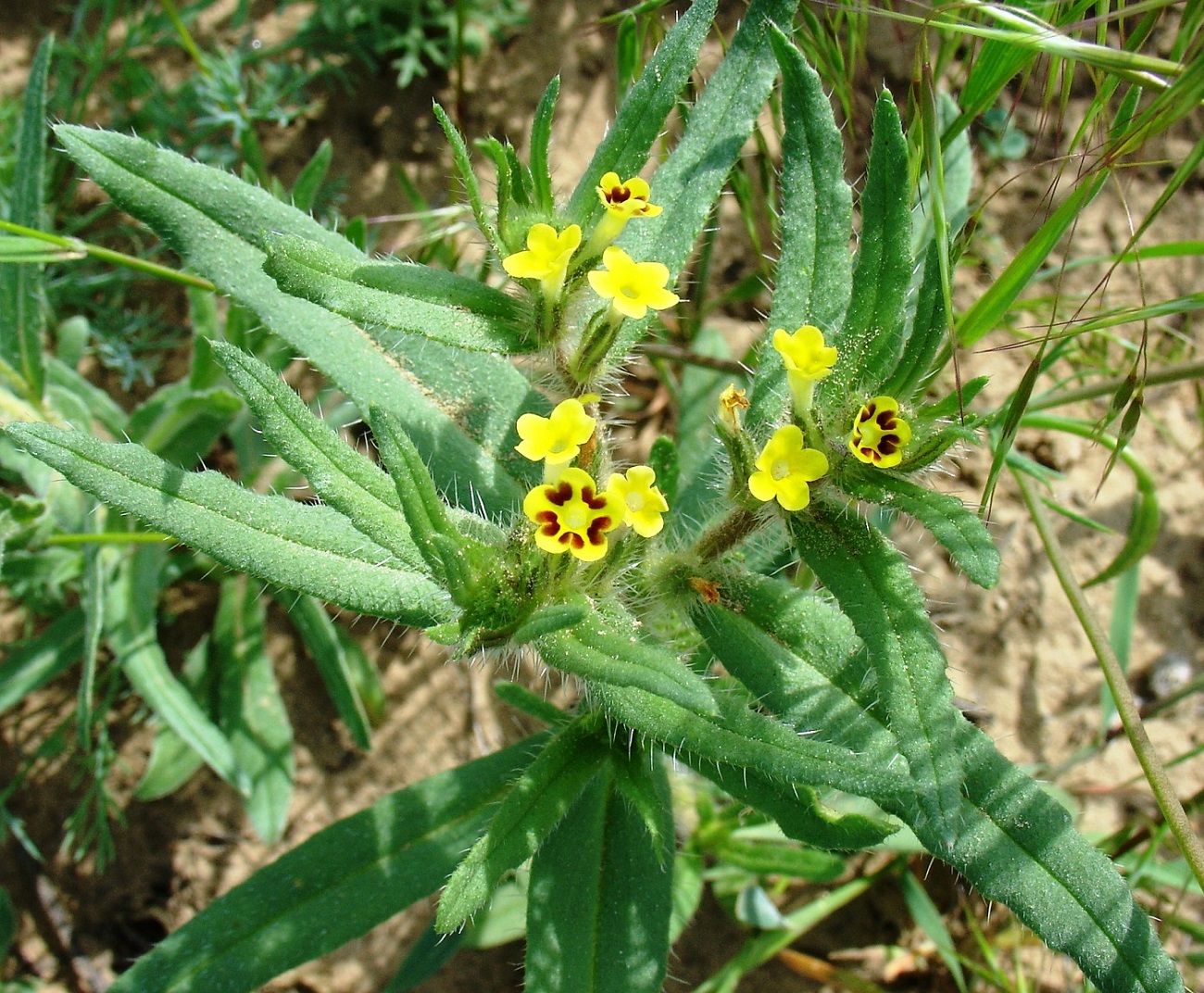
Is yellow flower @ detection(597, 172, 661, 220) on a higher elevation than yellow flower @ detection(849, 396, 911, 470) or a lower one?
higher

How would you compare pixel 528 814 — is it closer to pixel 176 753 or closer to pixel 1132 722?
pixel 1132 722

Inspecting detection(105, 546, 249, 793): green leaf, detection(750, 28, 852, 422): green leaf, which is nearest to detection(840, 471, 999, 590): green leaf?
detection(750, 28, 852, 422): green leaf

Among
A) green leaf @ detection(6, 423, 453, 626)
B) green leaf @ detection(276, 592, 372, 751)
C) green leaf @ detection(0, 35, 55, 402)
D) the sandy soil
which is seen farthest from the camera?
the sandy soil

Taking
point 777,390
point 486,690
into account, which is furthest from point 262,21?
point 777,390

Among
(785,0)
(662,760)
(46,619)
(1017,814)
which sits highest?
(785,0)

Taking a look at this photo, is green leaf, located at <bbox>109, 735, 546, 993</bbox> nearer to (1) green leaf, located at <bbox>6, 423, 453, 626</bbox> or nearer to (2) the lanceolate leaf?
(1) green leaf, located at <bbox>6, 423, 453, 626</bbox>

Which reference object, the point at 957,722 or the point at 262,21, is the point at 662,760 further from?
the point at 262,21
